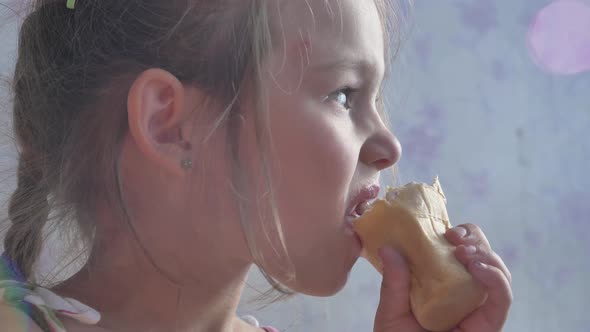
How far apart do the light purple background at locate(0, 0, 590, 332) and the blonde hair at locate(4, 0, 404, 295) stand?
0.67m

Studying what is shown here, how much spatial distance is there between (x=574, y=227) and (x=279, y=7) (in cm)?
100

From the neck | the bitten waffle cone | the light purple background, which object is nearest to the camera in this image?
the bitten waffle cone

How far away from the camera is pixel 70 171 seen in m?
1.00

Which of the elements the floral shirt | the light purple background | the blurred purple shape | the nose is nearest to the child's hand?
the nose

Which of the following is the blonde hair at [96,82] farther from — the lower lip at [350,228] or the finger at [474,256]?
the finger at [474,256]

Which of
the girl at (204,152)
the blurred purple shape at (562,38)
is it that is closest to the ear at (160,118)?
the girl at (204,152)

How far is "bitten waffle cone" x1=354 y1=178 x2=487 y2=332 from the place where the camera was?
88 centimetres

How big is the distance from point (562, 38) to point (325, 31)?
0.89m

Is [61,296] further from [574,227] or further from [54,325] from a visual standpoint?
[574,227]

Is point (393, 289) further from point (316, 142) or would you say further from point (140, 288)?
point (140, 288)

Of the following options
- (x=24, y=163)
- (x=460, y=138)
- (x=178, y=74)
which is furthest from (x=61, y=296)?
(x=460, y=138)

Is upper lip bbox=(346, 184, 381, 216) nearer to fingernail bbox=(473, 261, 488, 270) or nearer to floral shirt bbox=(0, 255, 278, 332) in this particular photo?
fingernail bbox=(473, 261, 488, 270)

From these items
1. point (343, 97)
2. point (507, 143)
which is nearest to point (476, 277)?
point (343, 97)

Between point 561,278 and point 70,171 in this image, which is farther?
point 561,278
